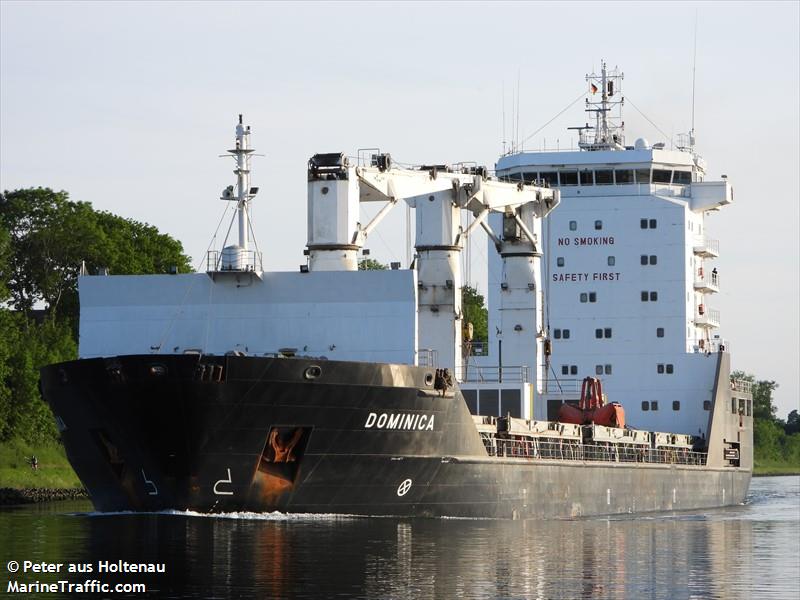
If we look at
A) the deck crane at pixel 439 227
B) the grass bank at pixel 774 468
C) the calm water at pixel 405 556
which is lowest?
the grass bank at pixel 774 468

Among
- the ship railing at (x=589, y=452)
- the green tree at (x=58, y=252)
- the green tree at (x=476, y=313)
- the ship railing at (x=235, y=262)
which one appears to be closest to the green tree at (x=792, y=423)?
the green tree at (x=476, y=313)

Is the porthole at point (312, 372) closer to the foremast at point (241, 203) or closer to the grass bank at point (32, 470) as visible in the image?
the foremast at point (241, 203)

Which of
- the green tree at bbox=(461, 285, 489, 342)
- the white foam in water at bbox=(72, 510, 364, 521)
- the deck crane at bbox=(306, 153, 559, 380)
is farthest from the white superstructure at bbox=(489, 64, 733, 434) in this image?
the green tree at bbox=(461, 285, 489, 342)

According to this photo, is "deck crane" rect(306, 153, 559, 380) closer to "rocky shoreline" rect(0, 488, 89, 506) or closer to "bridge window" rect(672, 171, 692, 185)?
"bridge window" rect(672, 171, 692, 185)

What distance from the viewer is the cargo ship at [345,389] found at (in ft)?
96.4

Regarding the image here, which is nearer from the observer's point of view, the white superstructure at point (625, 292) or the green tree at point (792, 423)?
the white superstructure at point (625, 292)

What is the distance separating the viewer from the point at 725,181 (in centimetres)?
5172

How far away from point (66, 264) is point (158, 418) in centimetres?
4319

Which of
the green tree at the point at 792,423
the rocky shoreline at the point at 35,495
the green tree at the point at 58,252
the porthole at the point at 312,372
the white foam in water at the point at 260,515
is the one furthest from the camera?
the green tree at the point at 792,423

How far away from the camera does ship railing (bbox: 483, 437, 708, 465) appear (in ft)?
118

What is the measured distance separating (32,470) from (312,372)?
28.4 m

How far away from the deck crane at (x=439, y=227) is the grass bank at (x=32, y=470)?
65.6 ft

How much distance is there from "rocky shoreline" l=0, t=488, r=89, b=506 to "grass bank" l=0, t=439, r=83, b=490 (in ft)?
2.87

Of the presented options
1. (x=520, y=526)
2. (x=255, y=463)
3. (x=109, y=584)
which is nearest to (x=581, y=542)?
Answer: (x=520, y=526)
